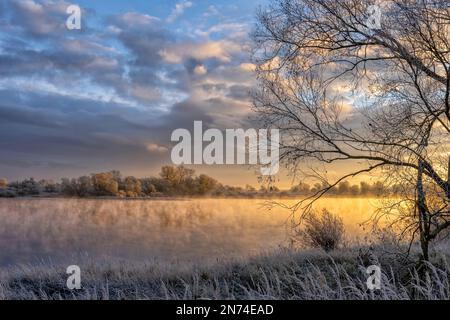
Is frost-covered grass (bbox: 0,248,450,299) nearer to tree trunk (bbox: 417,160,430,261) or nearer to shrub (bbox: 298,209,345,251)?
tree trunk (bbox: 417,160,430,261)

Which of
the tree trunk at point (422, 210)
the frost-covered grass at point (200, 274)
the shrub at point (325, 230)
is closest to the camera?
the tree trunk at point (422, 210)

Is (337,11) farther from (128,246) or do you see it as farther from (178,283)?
(128,246)

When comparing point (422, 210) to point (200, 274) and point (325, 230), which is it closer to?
point (200, 274)

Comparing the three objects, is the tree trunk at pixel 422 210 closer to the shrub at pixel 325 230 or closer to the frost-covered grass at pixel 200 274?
the frost-covered grass at pixel 200 274

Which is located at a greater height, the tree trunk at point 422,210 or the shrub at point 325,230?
the tree trunk at point 422,210

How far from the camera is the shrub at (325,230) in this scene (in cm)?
1602

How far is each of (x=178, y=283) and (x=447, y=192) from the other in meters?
5.99

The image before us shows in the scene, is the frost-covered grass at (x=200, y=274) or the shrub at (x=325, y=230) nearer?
the frost-covered grass at (x=200, y=274)

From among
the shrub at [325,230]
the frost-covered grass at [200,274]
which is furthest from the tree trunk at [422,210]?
the shrub at [325,230]

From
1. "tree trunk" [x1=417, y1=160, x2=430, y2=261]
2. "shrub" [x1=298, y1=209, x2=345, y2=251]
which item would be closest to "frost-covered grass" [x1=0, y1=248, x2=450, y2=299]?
"tree trunk" [x1=417, y1=160, x2=430, y2=261]

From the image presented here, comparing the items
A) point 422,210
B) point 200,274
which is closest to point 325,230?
point 200,274

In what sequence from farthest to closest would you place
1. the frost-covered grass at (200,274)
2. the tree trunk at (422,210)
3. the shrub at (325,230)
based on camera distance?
the shrub at (325,230) < the frost-covered grass at (200,274) < the tree trunk at (422,210)

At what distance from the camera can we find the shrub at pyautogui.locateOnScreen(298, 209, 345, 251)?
52.5ft

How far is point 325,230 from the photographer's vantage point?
634 inches
